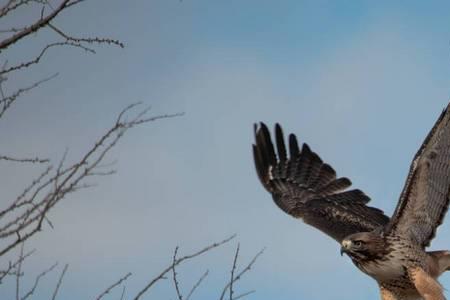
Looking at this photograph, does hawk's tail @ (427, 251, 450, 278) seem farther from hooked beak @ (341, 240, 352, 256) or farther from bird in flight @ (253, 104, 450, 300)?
hooked beak @ (341, 240, 352, 256)

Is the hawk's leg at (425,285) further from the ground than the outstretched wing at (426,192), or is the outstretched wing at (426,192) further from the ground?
the outstretched wing at (426,192)

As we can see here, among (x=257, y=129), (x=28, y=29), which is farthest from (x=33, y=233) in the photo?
(x=257, y=129)

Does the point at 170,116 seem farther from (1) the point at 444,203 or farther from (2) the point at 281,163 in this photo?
(2) the point at 281,163

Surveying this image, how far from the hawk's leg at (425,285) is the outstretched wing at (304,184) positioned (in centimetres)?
210

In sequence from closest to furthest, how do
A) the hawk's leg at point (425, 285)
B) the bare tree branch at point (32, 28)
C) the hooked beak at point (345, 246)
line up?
1. the bare tree branch at point (32, 28)
2. the hawk's leg at point (425, 285)
3. the hooked beak at point (345, 246)

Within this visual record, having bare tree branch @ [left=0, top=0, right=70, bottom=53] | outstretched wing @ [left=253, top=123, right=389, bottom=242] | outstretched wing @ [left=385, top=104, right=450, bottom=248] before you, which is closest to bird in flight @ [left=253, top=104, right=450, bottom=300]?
outstretched wing @ [left=385, top=104, right=450, bottom=248]

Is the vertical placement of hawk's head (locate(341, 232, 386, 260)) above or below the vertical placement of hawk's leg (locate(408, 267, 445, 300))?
above

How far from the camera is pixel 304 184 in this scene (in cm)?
1150

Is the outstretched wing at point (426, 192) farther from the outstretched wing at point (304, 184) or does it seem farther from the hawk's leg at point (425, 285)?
the outstretched wing at point (304, 184)

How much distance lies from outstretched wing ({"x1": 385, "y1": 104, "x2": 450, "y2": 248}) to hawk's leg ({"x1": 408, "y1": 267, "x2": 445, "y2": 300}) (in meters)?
0.41

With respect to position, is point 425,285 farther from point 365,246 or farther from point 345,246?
point 345,246

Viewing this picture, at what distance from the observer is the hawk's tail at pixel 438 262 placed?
8.53 metres

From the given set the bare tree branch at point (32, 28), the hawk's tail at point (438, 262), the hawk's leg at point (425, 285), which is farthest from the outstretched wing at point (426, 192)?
the bare tree branch at point (32, 28)

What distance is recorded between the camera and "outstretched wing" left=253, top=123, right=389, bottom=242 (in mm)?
10586
